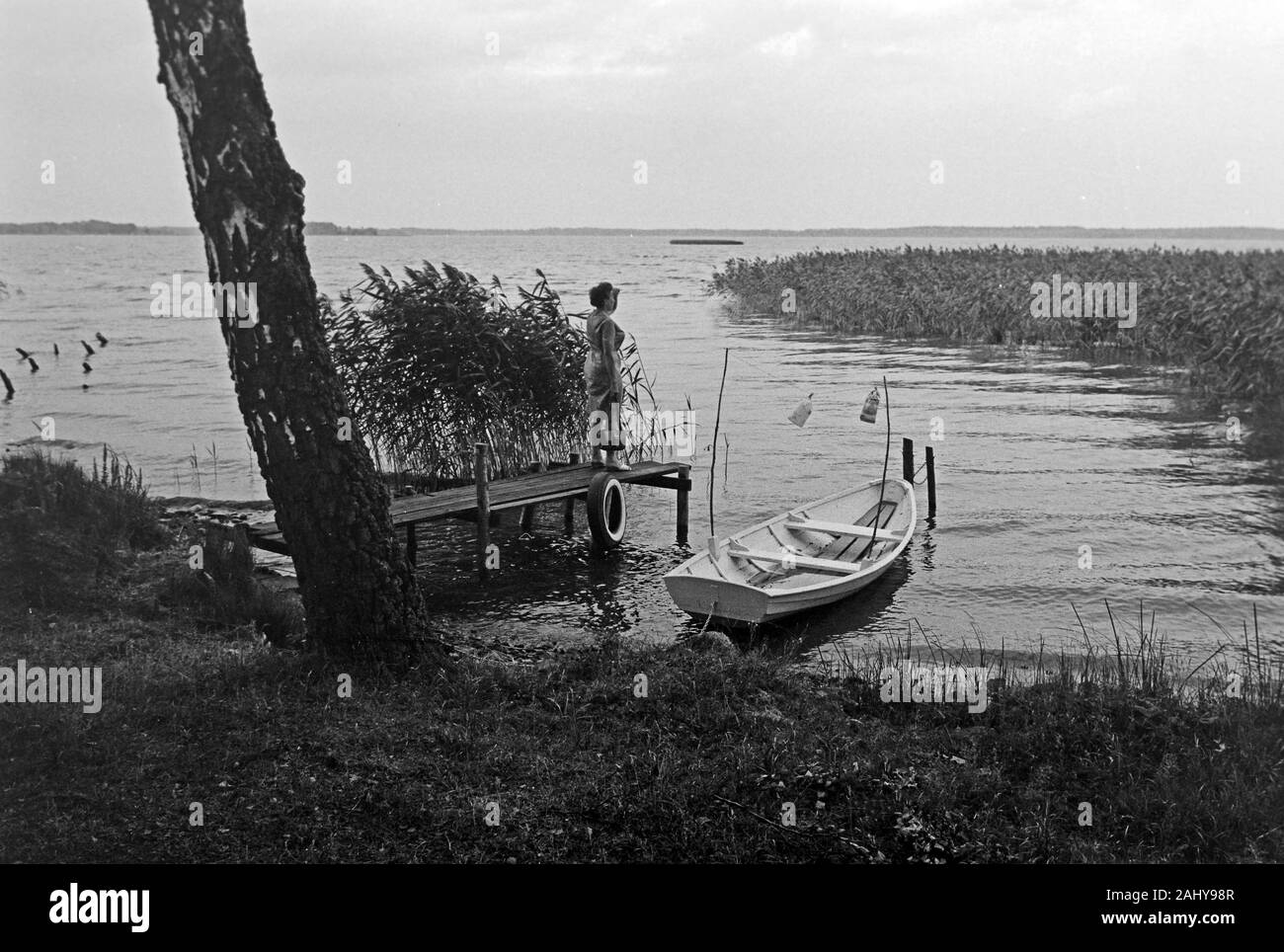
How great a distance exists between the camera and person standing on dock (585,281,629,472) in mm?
14789

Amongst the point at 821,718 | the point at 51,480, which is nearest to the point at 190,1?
the point at 821,718

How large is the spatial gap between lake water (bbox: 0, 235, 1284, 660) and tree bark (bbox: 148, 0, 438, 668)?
3.75 metres

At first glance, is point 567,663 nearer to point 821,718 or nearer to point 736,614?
point 821,718

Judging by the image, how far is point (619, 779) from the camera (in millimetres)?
6750

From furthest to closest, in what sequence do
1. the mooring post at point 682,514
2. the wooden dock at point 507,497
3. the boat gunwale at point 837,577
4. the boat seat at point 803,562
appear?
the mooring post at point 682,514
the boat seat at point 803,562
the wooden dock at point 507,497
the boat gunwale at point 837,577

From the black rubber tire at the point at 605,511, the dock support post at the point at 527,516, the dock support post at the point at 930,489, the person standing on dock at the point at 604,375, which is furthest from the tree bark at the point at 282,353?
the dock support post at the point at 930,489

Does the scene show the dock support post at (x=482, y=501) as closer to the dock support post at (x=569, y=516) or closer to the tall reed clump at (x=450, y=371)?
the dock support post at (x=569, y=516)

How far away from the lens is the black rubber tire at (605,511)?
50.5ft

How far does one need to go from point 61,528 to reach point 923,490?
13.9 meters

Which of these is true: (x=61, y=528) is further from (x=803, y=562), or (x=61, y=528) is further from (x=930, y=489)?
(x=930, y=489)

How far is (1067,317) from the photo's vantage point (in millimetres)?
40188

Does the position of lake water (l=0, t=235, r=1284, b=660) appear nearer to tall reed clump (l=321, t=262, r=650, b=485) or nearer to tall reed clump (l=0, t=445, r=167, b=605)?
tall reed clump (l=321, t=262, r=650, b=485)

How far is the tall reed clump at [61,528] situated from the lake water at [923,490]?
12.0 feet
